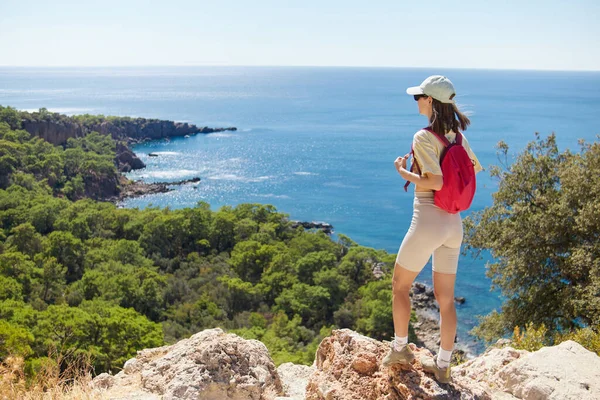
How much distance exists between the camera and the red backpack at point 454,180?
4508mm

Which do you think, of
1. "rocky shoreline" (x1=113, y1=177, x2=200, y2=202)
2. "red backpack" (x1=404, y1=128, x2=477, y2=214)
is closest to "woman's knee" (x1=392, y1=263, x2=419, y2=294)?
"red backpack" (x1=404, y1=128, x2=477, y2=214)

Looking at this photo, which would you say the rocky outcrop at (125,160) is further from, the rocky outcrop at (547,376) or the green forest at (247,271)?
the rocky outcrop at (547,376)

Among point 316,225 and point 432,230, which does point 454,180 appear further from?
point 316,225

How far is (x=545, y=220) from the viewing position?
12.9 meters

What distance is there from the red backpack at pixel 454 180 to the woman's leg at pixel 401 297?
0.76 m

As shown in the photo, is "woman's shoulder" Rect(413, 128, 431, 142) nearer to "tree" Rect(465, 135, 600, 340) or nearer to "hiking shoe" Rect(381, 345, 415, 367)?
"hiking shoe" Rect(381, 345, 415, 367)

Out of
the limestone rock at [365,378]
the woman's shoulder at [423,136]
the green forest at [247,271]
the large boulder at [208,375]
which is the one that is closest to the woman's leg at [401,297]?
the limestone rock at [365,378]

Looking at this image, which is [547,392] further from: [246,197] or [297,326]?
[246,197]

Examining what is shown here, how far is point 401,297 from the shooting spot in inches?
195

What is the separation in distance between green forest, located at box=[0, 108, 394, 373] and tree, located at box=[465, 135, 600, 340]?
9796 millimetres

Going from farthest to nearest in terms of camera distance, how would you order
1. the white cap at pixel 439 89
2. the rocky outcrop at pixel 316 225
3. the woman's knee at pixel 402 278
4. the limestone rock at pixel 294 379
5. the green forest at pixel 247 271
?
1. the rocky outcrop at pixel 316 225
2. the green forest at pixel 247 271
3. the limestone rock at pixel 294 379
4. the woman's knee at pixel 402 278
5. the white cap at pixel 439 89

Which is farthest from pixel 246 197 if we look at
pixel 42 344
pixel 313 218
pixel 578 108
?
pixel 578 108

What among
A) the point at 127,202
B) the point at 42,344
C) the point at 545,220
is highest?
the point at 545,220

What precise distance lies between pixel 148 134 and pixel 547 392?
12173 cm
